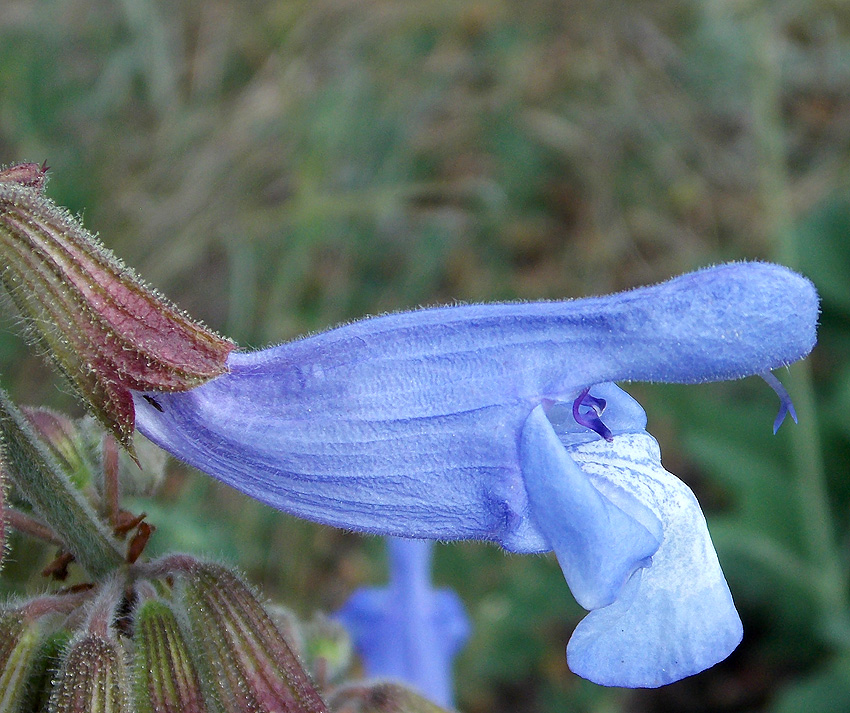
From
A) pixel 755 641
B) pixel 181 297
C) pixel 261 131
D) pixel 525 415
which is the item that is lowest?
pixel 755 641

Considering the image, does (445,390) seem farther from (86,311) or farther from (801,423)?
(801,423)

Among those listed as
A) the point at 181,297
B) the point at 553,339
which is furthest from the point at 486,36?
the point at 553,339

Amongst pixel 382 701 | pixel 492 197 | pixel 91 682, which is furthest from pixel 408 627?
pixel 492 197

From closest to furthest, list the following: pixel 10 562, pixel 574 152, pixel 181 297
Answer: pixel 10 562 → pixel 181 297 → pixel 574 152

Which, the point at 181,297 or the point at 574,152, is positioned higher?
the point at 574,152

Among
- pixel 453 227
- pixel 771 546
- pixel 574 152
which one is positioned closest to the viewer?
pixel 771 546

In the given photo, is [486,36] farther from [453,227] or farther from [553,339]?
[553,339]

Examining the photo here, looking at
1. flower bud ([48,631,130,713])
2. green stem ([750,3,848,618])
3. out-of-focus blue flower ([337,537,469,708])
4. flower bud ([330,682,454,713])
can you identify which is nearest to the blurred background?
green stem ([750,3,848,618])
